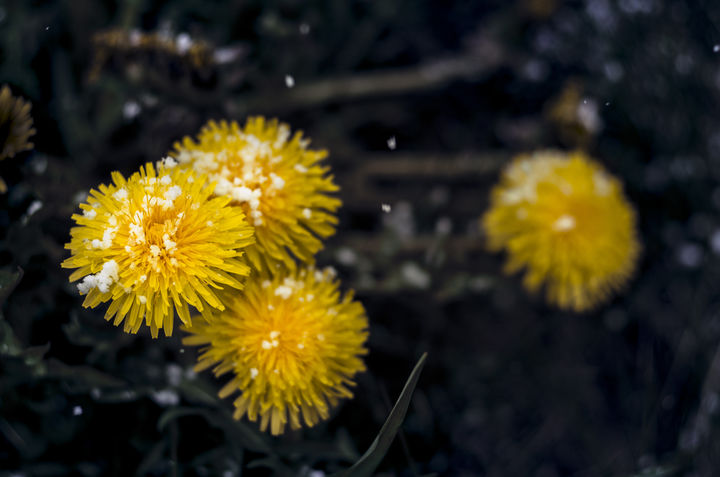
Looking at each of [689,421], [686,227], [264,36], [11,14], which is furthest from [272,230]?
[686,227]

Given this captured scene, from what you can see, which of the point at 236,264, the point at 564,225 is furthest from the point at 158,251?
the point at 564,225

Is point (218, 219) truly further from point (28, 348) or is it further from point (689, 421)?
point (689, 421)

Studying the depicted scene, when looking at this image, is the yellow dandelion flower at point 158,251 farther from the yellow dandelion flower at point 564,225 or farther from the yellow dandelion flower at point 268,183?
the yellow dandelion flower at point 564,225

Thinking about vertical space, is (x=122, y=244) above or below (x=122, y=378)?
above

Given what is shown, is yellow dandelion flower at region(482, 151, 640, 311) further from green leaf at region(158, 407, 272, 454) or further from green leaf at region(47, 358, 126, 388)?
green leaf at region(47, 358, 126, 388)

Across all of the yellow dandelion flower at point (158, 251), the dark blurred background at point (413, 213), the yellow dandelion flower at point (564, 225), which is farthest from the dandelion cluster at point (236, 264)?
the yellow dandelion flower at point (564, 225)

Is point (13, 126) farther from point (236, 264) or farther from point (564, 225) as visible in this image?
point (564, 225)
